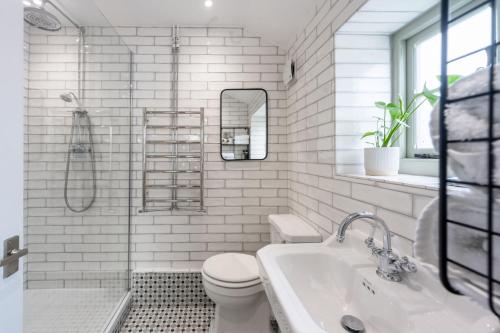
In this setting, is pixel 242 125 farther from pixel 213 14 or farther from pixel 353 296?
pixel 353 296

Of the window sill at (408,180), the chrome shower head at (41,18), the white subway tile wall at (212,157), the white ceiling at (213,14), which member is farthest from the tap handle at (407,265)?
the chrome shower head at (41,18)

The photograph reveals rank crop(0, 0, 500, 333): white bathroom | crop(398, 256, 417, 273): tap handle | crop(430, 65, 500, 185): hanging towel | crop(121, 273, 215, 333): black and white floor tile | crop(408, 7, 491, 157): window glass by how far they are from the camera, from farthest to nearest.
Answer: crop(121, 273, 215, 333): black and white floor tile < crop(408, 7, 491, 157): window glass < crop(398, 256, 417, 273): tap handle < crop(0, 0, 500, 333): white bathroom < crop(430, 65, 500, 185): hanging towel

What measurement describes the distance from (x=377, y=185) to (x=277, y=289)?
0.63m

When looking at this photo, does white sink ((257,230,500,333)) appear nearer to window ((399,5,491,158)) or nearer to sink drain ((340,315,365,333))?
sink drain ((340,315,365,333))

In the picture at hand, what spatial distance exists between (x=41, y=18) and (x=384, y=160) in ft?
7.04

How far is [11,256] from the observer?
0.76 metres

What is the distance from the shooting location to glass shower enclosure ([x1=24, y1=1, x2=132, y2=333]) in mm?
1531

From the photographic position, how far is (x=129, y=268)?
2299mm

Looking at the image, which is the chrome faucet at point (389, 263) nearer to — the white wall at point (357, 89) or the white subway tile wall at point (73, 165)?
the white wall at point (357, 89)

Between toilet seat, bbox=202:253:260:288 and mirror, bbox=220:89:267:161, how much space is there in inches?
35.7

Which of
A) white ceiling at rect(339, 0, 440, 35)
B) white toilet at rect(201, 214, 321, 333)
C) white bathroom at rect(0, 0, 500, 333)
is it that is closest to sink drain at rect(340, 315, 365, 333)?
white bathroom at rect(0, 0, 500, 333)

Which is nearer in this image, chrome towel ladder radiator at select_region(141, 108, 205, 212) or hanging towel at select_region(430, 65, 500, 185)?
hanging towel at select_region(430, 65, 500, 185)

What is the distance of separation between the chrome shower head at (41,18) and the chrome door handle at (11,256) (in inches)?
50.7

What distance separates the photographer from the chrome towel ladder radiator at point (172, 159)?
227cm
